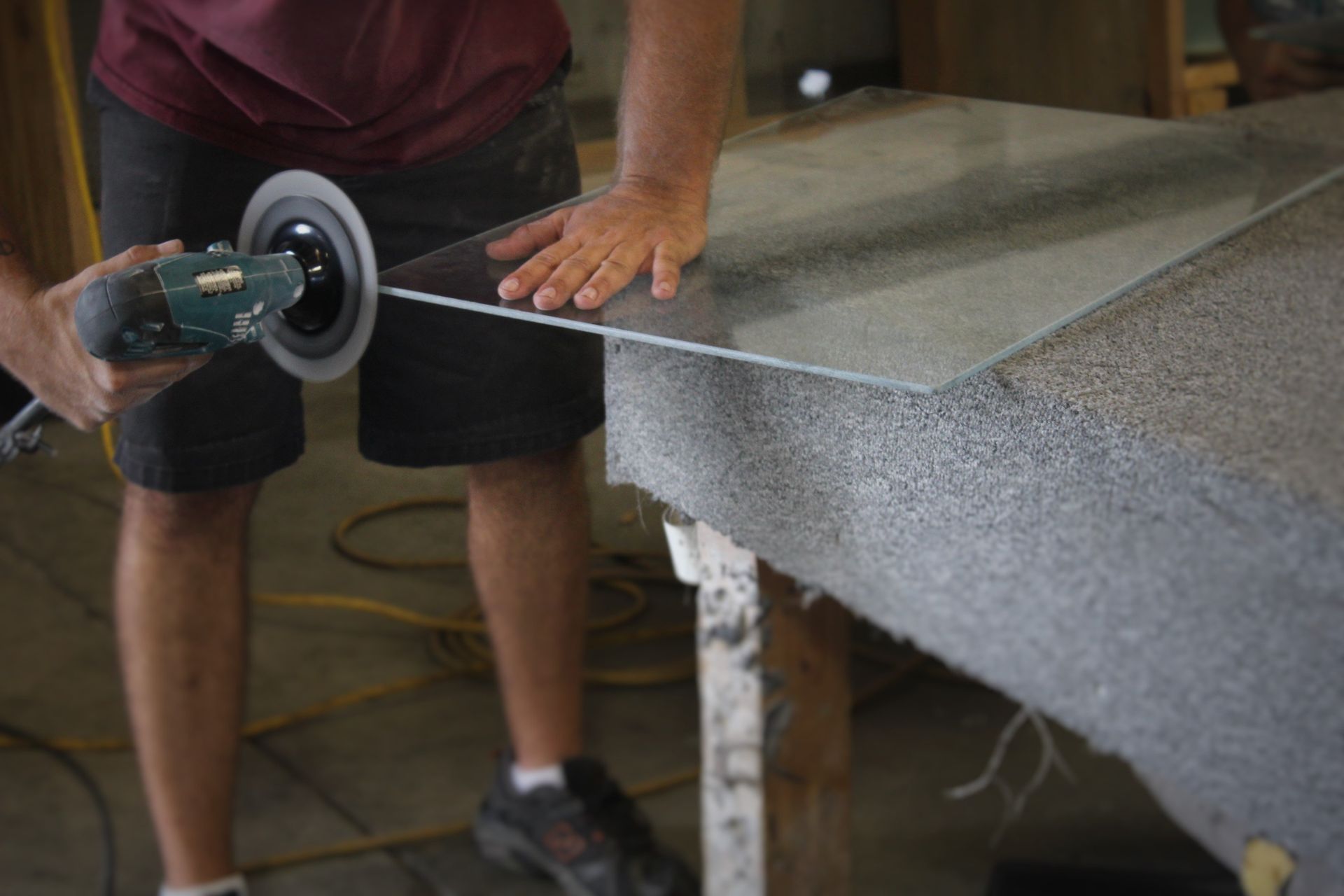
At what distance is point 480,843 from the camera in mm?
1204

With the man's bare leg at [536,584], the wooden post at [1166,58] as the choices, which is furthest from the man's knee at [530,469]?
the wooden post at [1166,58]

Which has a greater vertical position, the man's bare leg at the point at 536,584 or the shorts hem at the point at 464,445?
the shorts hem at the point at 464,445

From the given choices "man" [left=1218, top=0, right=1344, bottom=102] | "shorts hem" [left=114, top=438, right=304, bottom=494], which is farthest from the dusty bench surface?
"man" [left=1218, top=0, right=1344, bottom=102]

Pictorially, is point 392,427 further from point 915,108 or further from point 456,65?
point 915,108

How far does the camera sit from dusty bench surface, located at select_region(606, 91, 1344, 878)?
43 centimetres

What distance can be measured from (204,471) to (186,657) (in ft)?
0.89

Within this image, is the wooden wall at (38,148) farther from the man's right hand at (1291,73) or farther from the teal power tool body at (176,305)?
the man's right hand at (1291,73)

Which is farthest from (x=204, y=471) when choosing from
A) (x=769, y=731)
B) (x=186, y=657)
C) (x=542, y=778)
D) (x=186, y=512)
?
(x=542, y=778)

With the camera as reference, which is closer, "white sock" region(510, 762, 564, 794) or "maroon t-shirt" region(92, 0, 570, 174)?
"maroon t-shirt" region(92, 0, 570, 174)

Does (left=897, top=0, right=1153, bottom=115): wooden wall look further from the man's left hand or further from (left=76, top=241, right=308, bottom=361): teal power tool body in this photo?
(left=76, top=241, right=308, bottom=361): teal power tool body

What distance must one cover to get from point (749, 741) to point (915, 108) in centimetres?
48

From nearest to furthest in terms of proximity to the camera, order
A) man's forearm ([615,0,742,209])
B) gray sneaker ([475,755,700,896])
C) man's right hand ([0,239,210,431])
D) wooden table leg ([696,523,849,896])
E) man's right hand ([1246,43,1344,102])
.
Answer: man's right hand ([0,239,210,431])
man's forearm ([615,0,742,209])
wooden table leg ([696,523,849,896])
gray sneaker ([475,755,700,896])
man's right hand ([1246,43,1344,102])

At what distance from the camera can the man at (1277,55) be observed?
1146 millimetres

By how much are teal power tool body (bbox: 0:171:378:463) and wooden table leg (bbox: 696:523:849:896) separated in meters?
0.29
